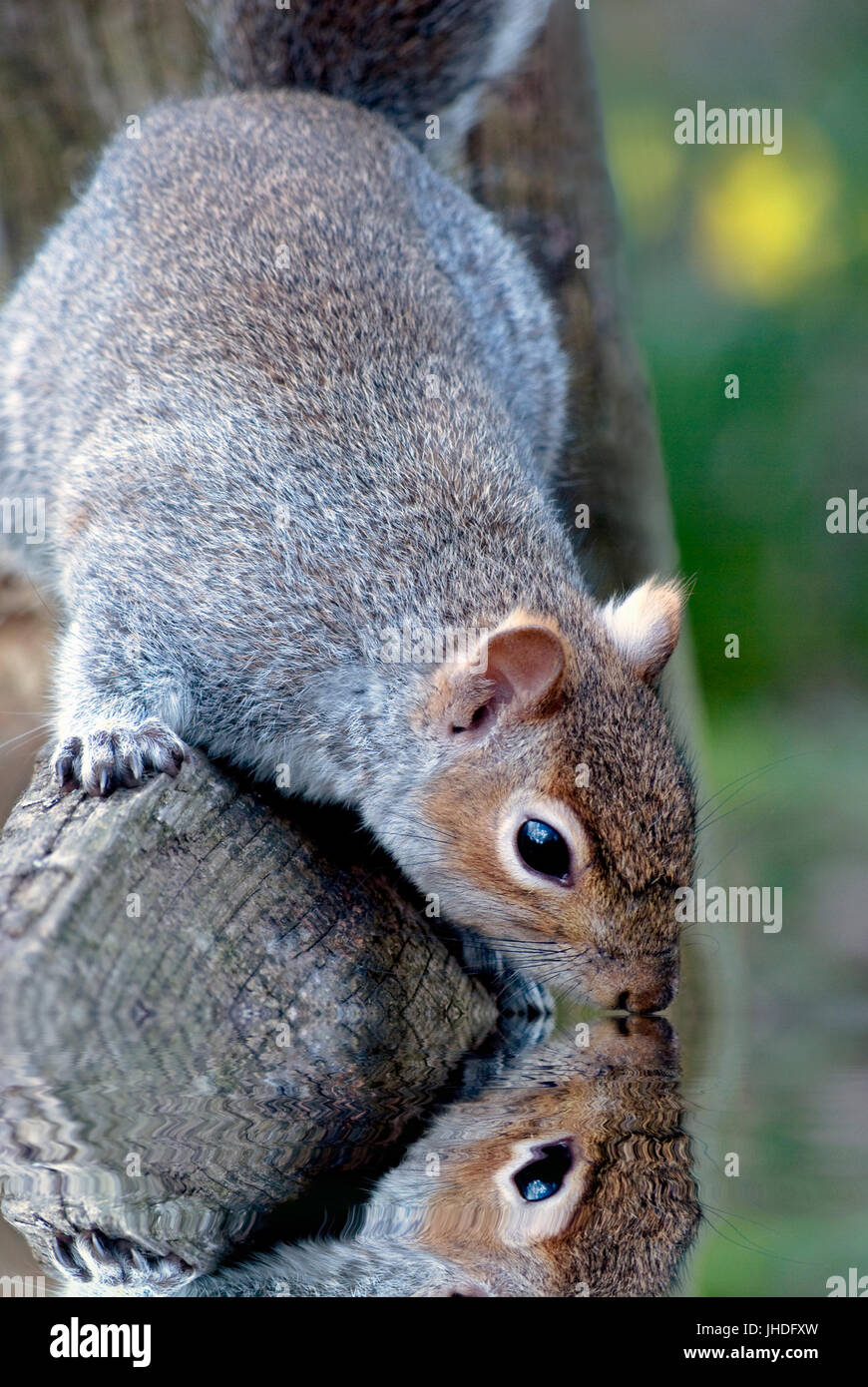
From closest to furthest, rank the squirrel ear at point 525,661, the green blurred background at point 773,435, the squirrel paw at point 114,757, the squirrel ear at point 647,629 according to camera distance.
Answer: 1. the squirrel paw at point 114,757
2. the squirrel ear at point 525,661
3. the squirrel ear at point 647,629
4. the green blurred background at point 773,435

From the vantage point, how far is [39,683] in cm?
371

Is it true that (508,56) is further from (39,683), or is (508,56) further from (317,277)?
(39,683)

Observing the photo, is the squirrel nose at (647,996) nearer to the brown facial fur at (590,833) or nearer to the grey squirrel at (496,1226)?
the brown facial fur at (590,833)

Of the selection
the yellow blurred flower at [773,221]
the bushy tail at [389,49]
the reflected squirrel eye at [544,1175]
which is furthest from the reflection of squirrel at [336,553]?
the yellow blurred flower at [773,221]

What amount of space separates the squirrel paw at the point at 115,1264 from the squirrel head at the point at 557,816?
48.5 inches

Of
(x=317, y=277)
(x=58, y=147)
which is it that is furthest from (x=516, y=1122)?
(x=58, y=147)

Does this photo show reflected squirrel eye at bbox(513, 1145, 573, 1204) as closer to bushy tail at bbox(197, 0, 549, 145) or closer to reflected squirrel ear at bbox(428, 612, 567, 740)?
reflected squirrel ear at bbox(428, 612, 567, 740)

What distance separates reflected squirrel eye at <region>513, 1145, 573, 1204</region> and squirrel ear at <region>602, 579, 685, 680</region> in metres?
1.30

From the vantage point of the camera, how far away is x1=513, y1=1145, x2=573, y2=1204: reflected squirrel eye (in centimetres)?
157

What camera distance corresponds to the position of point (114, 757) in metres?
2.18

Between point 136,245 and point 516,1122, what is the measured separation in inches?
94.9

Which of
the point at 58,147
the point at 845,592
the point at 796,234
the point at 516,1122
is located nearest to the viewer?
the point at 516,1122

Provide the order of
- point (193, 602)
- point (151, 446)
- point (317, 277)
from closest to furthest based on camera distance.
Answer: point (193, 602) < point (151, 446) < point (317, 277)

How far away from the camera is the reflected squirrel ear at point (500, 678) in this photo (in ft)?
7.90
